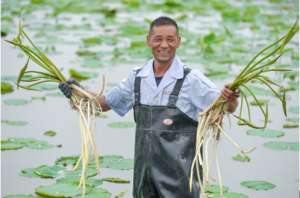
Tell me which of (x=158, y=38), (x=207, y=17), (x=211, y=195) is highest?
(x=207, y=17)

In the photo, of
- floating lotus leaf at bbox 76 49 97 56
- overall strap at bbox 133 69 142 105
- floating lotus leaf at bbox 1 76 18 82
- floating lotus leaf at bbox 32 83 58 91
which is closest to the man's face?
overall strap at bbox 133 69 142 105

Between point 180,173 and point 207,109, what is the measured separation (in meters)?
0.26

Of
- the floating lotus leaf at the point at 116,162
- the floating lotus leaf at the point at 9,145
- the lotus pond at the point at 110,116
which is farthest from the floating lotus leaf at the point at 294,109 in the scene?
the floating lotus leaf at the point at 9,145

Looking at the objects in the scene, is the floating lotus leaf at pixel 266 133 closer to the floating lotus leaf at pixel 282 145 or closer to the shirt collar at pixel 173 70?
the floating lotus leaf at pixel 282 145

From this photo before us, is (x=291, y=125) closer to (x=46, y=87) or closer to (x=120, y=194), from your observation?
(x=120, y=194)

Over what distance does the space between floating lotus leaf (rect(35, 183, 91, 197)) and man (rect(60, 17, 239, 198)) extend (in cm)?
69

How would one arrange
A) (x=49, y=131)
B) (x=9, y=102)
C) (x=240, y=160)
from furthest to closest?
(x=9, y=102), (x=49, y=131), (x=240, y=160)

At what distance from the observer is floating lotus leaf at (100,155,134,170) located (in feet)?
11.8

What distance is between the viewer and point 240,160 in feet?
12.6

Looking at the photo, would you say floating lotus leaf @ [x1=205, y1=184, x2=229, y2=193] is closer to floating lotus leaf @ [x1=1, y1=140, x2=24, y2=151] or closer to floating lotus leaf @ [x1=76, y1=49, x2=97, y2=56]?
floating lotus leaf @ [x1=1, y1=140, x2=24, y2=151]

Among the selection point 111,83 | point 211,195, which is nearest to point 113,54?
point 111,83

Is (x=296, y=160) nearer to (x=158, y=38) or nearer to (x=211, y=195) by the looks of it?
(x=211, y=195)

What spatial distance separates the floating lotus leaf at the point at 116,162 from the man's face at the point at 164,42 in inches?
49.3

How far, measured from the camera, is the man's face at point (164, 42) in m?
2.44
